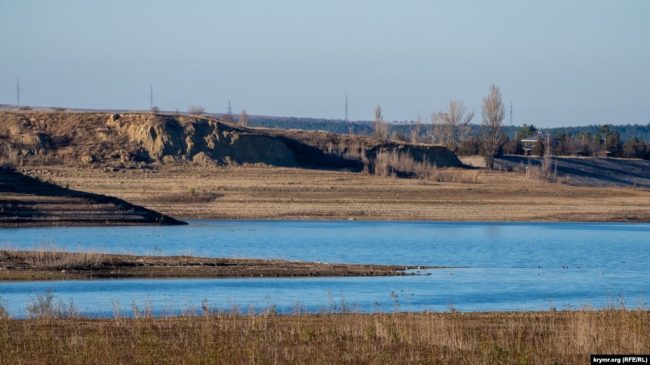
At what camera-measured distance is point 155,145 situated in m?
103

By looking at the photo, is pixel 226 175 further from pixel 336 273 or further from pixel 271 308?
pixel 271 308

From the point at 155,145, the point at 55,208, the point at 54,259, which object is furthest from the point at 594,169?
the point at 54,259

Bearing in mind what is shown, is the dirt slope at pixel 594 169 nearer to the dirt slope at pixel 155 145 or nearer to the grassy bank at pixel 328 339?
the dirt slope at pixel 155 145

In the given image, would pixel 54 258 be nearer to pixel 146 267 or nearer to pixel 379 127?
pixel 146 267

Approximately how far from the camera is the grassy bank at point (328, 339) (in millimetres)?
18031

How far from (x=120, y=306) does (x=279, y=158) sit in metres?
78.5

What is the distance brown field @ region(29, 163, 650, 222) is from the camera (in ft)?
251

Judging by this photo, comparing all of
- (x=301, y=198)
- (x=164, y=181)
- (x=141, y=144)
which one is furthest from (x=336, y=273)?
(x=141, y=144)

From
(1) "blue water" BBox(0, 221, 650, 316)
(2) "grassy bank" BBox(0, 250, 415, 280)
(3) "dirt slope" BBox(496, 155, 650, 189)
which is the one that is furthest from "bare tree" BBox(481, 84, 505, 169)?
(2) "grassy bank" BBox(0, 250, 415, 280)

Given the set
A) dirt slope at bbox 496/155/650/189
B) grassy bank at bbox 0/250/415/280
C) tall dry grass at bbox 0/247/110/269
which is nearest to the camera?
grassy bank at bbox 0/250/415/280

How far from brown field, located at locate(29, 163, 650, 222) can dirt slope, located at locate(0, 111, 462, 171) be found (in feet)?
12.7

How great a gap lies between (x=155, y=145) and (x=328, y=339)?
84275 mm

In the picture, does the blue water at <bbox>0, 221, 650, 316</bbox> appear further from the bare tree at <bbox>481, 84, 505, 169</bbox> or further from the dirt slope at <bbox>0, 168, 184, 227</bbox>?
the bare tree at <bbox>481, 84, 505, 169</bbox>

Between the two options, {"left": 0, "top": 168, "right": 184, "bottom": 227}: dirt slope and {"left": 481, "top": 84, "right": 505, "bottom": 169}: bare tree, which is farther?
{"left": 481, "top": 84, "right": 505, "bottom": 169}: bare tree
